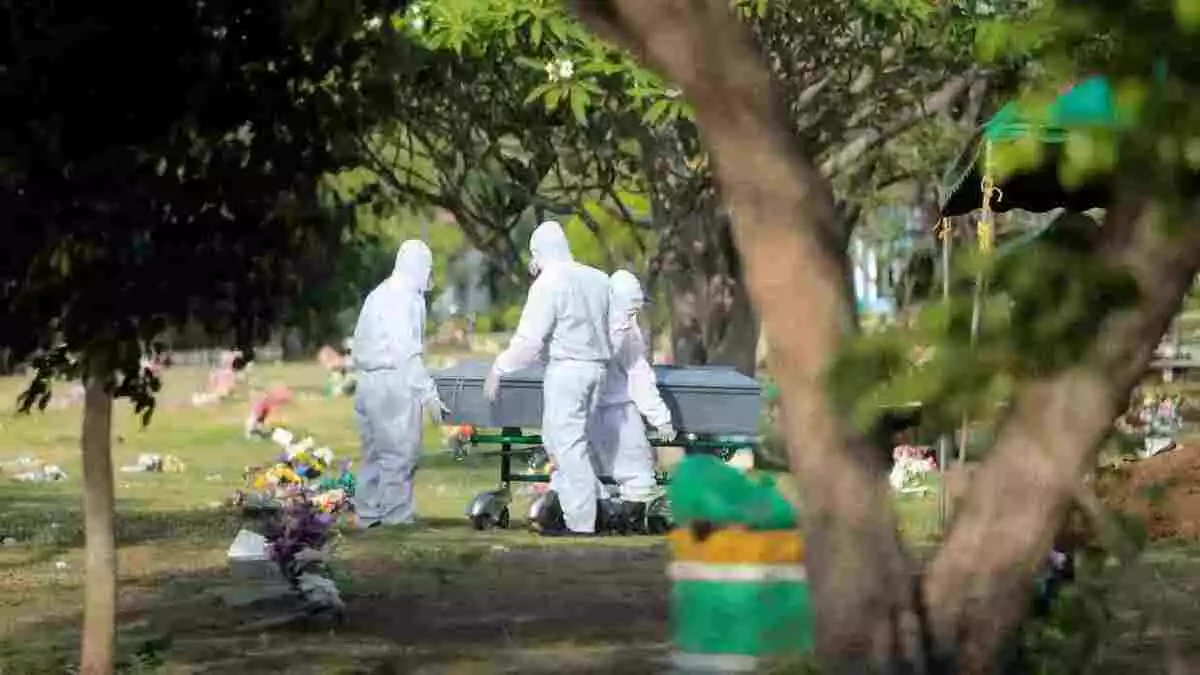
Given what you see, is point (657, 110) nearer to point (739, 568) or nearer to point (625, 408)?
point (625, 408)

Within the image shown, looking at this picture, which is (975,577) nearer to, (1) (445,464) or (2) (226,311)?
(2) (226,311)

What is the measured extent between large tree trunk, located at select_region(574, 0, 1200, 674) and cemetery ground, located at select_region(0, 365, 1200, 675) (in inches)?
40.3

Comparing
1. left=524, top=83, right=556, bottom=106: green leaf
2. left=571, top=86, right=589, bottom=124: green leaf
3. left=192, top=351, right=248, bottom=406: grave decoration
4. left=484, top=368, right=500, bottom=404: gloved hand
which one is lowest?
left=484, top=368, right=500, bottom=404: gloved hand

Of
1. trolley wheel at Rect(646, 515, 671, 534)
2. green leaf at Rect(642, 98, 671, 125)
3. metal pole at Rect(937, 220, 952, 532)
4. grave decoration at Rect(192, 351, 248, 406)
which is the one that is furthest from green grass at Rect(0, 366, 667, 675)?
grave decoration at Rect(192, 351, 248, 406)

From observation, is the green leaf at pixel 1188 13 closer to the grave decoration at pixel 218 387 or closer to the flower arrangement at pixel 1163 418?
the flower arrangement at pixel 1163 418

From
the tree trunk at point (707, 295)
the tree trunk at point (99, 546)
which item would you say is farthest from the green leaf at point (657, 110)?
the tree trunk at point (99, 546)

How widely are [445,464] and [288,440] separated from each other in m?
3.03

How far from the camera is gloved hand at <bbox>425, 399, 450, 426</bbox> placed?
17.1 m

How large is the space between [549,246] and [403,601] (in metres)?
5.26

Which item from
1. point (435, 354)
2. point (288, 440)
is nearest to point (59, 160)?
point (288, 440)

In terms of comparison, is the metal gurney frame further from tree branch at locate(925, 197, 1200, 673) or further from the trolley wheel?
tree branch at locate(925, 197, 1200, 673)

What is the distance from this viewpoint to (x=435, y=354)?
5969cm

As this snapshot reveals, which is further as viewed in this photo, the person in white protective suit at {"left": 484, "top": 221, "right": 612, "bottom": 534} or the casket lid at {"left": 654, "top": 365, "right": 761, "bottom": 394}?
the casket lid at {"left": 654, "top": 365, "right": 761, "bottom": 394}

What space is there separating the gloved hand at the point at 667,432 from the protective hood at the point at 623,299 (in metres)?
0.78
